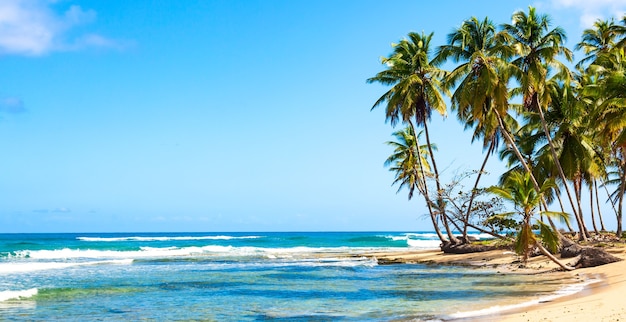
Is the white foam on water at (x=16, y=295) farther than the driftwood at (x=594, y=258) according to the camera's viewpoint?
No

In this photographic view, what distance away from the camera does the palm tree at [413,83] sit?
104 ft

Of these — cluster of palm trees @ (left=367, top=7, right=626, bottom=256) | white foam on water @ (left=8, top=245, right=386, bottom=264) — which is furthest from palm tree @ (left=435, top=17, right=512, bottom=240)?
white foam on water @ (left=8, top=245, right=386, bottom=264)

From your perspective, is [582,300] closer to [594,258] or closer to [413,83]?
[594,258]

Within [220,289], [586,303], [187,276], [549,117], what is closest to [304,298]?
[220,289]

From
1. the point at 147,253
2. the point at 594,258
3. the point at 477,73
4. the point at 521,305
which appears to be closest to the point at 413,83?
the point at 477,73

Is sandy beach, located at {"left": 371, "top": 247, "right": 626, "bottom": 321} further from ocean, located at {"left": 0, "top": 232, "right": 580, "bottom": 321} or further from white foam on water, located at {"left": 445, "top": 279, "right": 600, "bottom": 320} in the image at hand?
ocean, located at {"left": 0, "top": 232, "right": 580, "bottom": 321}

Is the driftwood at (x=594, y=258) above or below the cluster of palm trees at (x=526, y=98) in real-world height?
below

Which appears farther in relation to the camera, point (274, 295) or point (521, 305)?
point (274, 295)

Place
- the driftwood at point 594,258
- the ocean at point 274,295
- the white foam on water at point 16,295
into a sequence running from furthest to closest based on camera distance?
the driftwood at point 594,258, the white foam on water at point 16,295, the ocean at point 274,295

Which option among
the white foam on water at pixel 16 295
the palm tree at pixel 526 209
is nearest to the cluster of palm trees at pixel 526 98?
the palm tree at pixel 526 209

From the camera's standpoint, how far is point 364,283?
21.2 metres

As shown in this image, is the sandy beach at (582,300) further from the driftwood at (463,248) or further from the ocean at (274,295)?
the driftwood at (463,248)

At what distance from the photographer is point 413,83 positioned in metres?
32.0

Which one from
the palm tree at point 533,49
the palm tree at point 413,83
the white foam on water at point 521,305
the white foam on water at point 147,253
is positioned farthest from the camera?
the white foam on water at point 147,253
